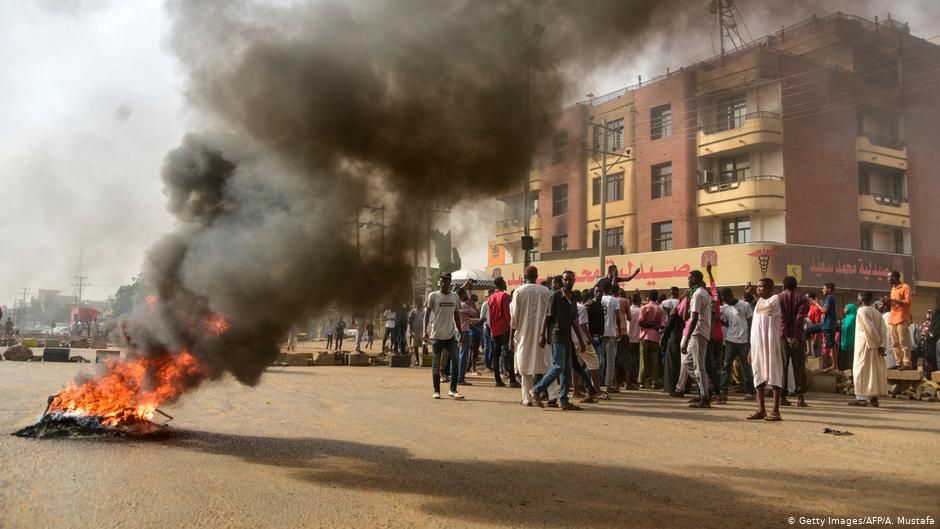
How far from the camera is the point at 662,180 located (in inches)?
1305

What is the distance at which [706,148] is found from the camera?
1227 inches

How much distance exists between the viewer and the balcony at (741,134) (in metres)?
28.5

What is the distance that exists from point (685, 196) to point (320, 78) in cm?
2776

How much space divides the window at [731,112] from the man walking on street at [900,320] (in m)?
16.0

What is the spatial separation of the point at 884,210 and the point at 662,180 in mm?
10276

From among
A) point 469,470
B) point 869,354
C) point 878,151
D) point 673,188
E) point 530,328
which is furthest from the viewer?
point 673,188

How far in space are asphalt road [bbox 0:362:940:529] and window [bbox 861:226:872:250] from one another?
2682cm

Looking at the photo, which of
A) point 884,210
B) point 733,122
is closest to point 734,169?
point 733,122

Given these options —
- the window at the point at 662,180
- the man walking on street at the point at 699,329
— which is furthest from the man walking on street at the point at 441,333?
the window at the point at 662,180

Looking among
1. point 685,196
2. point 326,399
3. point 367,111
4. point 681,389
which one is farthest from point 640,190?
point 367,111

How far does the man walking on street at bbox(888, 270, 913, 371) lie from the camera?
1229 centimetres

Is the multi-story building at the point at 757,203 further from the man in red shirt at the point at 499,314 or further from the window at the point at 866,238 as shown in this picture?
the man in red shirt at the point at 499,314

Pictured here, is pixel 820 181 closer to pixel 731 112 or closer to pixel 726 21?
pixel 731 112

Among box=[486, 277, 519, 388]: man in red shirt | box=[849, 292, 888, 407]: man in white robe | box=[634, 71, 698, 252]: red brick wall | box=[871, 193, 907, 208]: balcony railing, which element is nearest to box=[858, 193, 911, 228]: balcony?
box=[871, 193, 907, 208]: balcony railing
